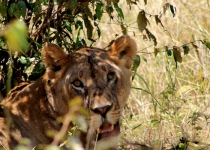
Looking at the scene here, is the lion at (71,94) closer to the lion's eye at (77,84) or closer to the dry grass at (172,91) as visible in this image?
the lion's eye at (77,84)

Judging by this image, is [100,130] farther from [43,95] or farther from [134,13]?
[134,13]

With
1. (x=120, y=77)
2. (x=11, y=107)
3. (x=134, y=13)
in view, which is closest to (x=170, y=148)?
(x=120, y=77)

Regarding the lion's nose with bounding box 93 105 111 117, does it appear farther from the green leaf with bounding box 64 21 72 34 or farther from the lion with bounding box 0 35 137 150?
the green leaf with bounding box 64 21 72 34

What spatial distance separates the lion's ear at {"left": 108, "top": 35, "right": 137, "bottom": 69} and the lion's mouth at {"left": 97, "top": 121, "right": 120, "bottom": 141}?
1.61 ft

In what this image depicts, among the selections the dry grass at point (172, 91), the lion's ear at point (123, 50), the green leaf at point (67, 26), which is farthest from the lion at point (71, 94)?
the green leaf at point (67, 26)

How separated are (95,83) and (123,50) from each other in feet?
1.64

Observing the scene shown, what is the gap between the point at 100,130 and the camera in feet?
10.7

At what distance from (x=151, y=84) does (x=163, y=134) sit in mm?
1348

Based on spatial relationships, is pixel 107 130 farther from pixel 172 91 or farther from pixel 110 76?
pixel 172 91

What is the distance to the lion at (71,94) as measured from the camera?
3.35 metres

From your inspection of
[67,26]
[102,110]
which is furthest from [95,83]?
[67,26]

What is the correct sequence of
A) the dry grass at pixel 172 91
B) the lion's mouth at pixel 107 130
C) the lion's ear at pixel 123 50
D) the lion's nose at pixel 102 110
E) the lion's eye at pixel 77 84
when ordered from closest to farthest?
the lion's nose at pixel 102 110
the lion's mouth at pixel 107 130
the lion's eye at pixel 77 84
the lion's ear at pixel 123 50
the dry grass at pixel 172 91

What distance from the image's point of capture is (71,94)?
3461mm

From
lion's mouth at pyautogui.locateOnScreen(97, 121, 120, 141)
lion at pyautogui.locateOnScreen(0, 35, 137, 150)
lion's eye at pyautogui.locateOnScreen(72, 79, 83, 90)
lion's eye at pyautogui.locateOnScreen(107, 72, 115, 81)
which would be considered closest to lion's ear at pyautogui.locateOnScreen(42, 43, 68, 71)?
lion at pyautogui.locateOnScreen(0, 35, 137, 150)
